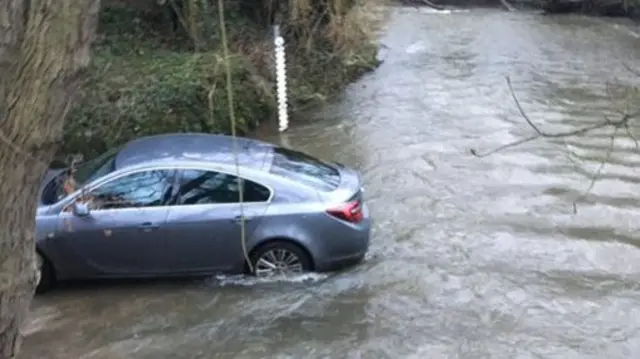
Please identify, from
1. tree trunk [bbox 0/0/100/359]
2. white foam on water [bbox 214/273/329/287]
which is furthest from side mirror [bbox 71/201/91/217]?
tree trunk [bbox 0/0/100/359]

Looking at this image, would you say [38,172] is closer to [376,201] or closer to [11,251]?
[11,251]

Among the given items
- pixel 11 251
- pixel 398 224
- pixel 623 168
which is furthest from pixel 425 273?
pixel 11 251

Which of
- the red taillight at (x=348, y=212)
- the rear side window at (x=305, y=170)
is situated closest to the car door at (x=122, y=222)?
the rear side window at (x=305, y=170)

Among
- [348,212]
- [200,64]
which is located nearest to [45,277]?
[348,212]

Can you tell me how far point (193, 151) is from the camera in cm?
1068

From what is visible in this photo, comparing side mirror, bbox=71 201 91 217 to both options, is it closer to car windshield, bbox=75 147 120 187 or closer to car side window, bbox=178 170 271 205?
car windshield, bbox=75 147 120 187

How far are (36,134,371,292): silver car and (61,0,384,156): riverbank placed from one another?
514 centimetres

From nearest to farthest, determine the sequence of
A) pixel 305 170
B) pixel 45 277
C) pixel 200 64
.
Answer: pixel 45 277 < pixel 305 170 < pixel 200 64

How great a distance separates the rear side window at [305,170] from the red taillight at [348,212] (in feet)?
0.95

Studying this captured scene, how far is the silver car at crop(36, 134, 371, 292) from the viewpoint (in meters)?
10.1

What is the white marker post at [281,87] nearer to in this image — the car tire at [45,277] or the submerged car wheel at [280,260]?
the submerged car wheel at [280,260]

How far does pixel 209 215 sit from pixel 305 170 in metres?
1.31

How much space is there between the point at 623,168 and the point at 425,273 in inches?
257

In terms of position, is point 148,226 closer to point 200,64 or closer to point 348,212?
point 348,212
